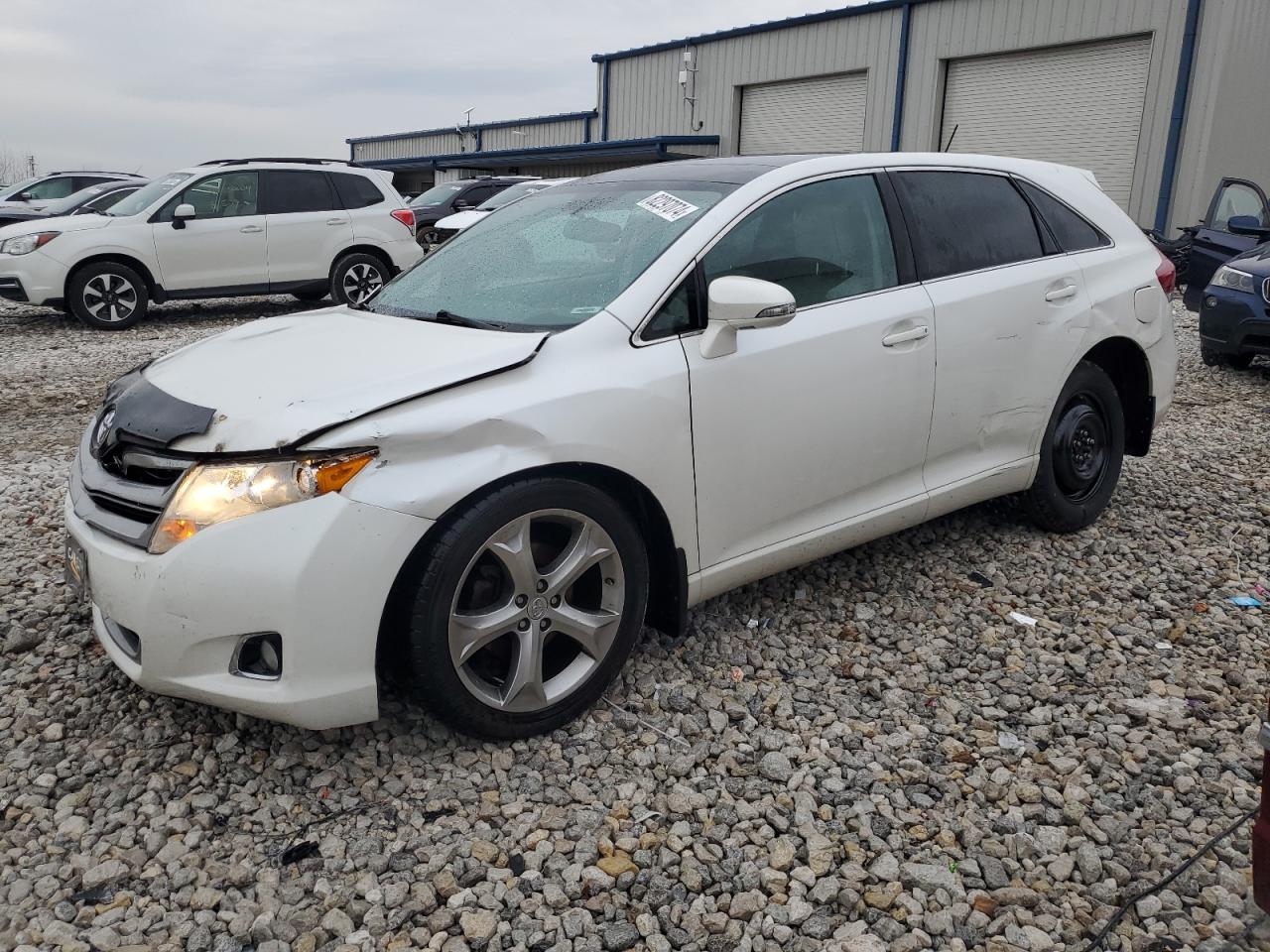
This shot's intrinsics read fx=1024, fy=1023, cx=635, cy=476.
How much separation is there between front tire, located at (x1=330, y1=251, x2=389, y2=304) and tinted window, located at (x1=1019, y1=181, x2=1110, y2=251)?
9.22 meters

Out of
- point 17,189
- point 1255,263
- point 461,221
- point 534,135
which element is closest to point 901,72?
point 1255,263

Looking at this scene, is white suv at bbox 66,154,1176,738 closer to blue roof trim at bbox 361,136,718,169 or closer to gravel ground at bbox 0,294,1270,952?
gravel ground at bbox 0,294,1270,952

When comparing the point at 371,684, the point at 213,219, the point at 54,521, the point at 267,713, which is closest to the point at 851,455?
the point at 371,684

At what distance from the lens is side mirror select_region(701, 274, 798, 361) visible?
3010 millimetres

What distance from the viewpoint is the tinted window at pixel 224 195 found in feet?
37.3

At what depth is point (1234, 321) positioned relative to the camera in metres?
8.83

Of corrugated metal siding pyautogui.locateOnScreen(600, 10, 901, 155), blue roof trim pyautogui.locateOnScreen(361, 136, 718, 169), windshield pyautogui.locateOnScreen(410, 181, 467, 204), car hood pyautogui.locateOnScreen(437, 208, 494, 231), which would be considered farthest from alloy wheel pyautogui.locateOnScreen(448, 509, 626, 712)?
blue roof trim pyautogui.locateOnScreen(361, 136, 718, 169)

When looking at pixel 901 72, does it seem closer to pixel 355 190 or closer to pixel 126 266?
pixel 355 190

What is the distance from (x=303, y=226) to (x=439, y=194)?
7722 millimetres

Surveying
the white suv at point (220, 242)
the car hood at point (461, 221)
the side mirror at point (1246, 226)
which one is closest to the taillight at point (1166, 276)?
the car hood at point (461, 221)

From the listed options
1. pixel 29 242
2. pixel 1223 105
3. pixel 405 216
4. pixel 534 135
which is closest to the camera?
pixel 29 242

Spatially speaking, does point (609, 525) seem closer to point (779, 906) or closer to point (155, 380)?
point (779, 906)

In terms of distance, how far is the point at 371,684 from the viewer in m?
2.65

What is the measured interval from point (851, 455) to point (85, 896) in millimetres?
2557
